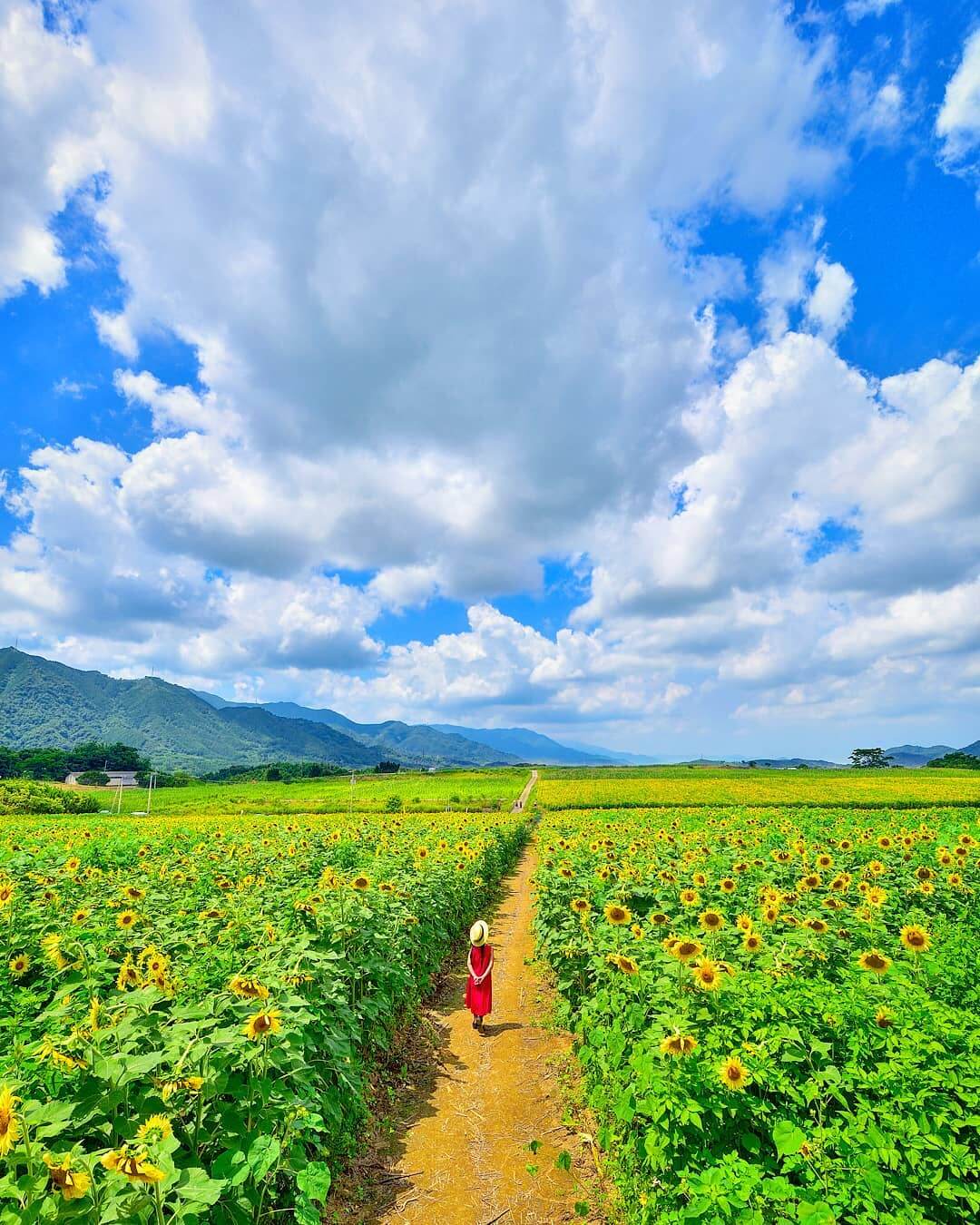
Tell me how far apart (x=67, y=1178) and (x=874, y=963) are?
5.73 meters

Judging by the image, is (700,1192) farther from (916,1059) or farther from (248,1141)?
(248,1141)

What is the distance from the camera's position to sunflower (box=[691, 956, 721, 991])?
4680 millimetres

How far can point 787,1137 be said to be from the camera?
10.6 ft

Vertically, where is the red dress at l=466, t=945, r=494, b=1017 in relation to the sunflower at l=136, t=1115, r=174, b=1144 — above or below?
below

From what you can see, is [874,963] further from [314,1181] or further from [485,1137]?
[314,1181]

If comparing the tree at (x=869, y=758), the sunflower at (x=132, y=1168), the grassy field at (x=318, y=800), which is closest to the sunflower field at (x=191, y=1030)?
the sunflower at (x=132, y=1168)

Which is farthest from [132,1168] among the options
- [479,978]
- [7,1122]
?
[479,978]

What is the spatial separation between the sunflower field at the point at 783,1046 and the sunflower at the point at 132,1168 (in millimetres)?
Answer: 2682

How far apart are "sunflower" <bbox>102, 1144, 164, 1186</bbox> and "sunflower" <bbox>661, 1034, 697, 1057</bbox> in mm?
3162

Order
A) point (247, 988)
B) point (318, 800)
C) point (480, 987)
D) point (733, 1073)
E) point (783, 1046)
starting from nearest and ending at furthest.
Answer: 1. point (733, 1073)
2. point (247, 988)
3. point (783, 1046)
4. point (480, 987)
5. point (318, 800)

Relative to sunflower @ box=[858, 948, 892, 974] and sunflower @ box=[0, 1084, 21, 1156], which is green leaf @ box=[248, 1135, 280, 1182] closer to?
sunflower @ box=[0, 1084, 21, 1156]

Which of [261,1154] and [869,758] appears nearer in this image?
[261,1154]

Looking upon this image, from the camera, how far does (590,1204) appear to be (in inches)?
208

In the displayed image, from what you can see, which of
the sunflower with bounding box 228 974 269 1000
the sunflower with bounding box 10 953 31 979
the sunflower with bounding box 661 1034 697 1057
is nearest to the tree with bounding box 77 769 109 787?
the sunflower with bounding box 10 953 31 979
